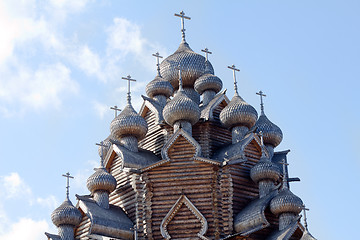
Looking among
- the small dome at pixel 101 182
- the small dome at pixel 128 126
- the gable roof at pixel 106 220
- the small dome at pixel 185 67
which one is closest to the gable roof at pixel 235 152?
the small dome at pixel 128 126

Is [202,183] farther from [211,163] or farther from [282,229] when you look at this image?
[282,229]

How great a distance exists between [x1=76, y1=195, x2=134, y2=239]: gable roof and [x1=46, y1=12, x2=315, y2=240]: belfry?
34 millimetres

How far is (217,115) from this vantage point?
29.2m

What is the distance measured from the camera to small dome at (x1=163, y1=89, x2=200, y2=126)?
88.7 ft

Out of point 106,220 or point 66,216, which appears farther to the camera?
point 66,216

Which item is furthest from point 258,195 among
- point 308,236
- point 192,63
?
point 192,63

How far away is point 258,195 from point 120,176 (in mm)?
4951

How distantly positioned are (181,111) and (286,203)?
196 inches

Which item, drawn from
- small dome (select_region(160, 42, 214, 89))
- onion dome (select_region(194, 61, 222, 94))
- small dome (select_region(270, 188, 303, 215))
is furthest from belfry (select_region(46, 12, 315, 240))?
small dome (select_region(160, 42, 214, 89))

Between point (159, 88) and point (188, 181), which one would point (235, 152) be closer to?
point (188, 181)

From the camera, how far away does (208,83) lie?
30297mm

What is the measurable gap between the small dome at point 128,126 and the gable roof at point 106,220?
2.87 m

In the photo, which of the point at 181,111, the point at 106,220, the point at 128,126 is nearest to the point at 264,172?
the point at 181,111

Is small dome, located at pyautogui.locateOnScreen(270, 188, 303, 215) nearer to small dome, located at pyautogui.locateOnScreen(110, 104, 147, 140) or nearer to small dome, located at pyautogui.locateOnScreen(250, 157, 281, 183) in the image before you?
small dome, located at pyautogui.locateOnScreen(250, 157, 281, 183)
